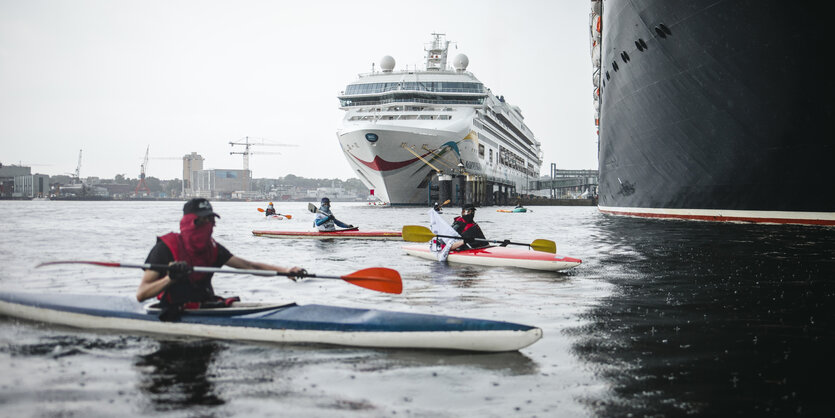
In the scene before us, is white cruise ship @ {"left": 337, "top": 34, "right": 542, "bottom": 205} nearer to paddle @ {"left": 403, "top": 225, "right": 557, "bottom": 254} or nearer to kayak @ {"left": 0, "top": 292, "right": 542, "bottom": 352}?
paddle @ {"left": 403, "top": 225, "right": 557, "bottom": 254}

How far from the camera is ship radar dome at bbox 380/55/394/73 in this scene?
65188 millimetres

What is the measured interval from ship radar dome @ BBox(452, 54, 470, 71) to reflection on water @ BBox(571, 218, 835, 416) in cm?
6065

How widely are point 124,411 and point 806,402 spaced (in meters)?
4.88

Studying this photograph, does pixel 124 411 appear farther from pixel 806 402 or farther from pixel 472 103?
pixel 472 103

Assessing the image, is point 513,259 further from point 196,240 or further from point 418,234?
point 196,240

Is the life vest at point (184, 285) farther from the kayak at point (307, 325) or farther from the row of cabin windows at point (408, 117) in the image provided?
the row of cabin windows at point (408, 117)

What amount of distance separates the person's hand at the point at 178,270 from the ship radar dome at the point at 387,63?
60831 mm

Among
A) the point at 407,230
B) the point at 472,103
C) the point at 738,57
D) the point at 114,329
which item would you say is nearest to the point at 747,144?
the point at 738,57

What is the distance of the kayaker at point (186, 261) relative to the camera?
5902 millimetres

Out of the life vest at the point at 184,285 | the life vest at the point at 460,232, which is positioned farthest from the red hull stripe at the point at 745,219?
the life vest at the point at 184,285

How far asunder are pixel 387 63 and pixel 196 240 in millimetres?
61492

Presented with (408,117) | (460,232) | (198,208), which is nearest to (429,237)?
(460,232)

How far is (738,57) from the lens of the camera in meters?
19.8

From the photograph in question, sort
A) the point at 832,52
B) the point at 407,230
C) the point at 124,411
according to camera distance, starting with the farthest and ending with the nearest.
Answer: the point at 832,52 → the point at 407,230 → the point at 124,411
